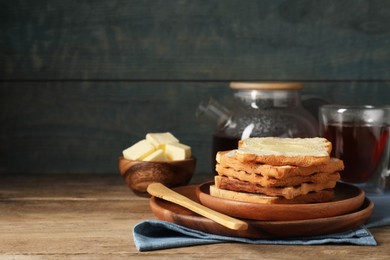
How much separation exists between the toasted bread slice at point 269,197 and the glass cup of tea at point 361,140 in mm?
264

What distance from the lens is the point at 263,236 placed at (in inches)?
33.6

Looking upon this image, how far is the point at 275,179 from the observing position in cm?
88

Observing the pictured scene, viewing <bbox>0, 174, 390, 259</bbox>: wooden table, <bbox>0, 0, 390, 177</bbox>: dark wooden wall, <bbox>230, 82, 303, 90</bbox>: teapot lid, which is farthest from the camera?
<bbox>0, 0, 390, 177</bbox>: dark wooden wall

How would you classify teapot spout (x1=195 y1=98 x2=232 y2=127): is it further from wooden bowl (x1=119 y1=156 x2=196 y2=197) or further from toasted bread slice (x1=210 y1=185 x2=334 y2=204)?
toasted bread slice (x1=210 y1=185 x2=334 y2=204)

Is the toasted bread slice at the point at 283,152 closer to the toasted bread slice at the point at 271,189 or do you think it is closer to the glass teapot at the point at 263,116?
the toasted bread slice at the point at 271,189

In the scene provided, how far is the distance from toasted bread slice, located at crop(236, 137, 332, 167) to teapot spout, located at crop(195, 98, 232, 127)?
1.02 ft

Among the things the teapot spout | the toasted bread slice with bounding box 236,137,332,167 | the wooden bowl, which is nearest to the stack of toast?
the toasted bread slice with bounding box 236,137,332,167

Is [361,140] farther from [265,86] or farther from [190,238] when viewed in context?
[190,238]

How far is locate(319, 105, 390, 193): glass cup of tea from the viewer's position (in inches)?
46.3

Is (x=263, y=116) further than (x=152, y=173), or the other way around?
(x=263, y=116)

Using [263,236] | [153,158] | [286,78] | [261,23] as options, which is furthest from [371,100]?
[263,236]

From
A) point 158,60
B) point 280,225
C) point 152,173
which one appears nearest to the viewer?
point 280,225

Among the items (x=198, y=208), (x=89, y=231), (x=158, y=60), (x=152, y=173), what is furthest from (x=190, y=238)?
(x=158, y=60)

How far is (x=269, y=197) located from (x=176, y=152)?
0.34 metres
